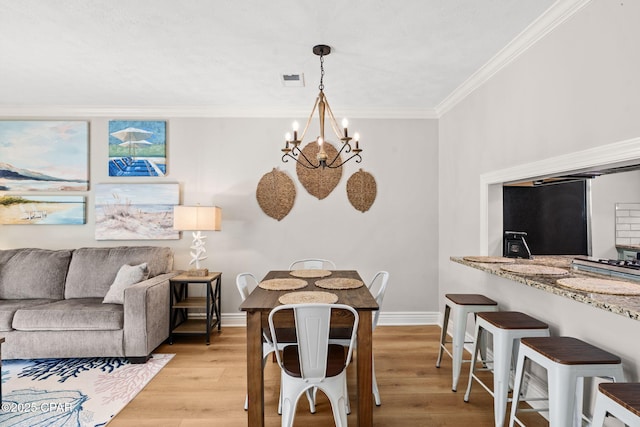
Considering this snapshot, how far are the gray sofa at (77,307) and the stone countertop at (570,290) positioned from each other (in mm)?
2721

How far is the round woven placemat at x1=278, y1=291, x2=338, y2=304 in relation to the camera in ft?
6.61

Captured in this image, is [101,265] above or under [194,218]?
under

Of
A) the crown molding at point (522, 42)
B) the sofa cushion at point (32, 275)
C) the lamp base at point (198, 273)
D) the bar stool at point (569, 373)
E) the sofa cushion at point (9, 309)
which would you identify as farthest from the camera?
the lamp base at point (198, 273)

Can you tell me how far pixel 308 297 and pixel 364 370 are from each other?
51 centimetres

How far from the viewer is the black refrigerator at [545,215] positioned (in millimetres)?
2736

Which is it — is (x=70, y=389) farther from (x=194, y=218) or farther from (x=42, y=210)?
(x=42, y=210)

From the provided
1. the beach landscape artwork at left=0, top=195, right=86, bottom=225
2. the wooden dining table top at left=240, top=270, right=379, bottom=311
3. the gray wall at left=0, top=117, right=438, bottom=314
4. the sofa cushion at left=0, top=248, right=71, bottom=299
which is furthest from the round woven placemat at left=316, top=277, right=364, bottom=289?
the beach landscape artwork at left=0, top=195, right=86, bottom=225

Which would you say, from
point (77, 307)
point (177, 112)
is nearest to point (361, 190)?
point (177, 112)

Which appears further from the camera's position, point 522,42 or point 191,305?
point 191,305

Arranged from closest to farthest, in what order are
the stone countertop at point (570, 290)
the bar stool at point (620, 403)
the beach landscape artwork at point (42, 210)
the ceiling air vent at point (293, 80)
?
the bar stool at point (620, 403), the stone countertop at point (570, 290), the ceiling air vent at point (293, 80), the beach landscape artwork at point (42, 210)

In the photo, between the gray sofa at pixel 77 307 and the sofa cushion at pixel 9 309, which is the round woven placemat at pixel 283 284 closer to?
the gray sofa at pixel 77 307

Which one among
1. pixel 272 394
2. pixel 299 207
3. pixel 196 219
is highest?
pixel 299 207

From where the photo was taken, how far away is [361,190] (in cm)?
405

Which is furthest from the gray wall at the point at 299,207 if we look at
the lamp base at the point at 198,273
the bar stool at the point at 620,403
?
the bar stool at the point at 620,403
